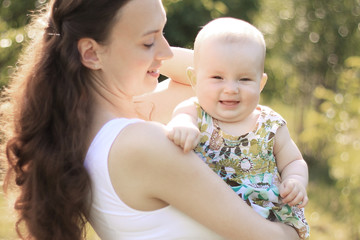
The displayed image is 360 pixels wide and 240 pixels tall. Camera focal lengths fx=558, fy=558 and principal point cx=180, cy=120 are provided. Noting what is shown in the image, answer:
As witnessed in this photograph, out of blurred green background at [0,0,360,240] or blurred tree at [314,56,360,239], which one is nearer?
blurred tree at [314,56,360,239]

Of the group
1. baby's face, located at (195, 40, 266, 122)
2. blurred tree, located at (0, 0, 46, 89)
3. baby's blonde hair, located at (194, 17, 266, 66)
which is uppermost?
baby's blonde hair, located at (194, 17, 266, 66)

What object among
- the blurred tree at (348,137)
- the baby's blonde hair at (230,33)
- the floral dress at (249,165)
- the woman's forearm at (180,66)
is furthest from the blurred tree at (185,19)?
the floral dress at (249,165)

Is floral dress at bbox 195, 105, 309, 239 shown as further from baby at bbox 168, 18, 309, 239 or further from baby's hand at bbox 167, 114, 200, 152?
baby's hand at bbox 167, 114, 200, 152

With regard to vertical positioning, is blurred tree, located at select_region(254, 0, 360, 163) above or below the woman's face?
below

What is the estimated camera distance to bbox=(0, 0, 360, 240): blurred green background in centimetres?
525

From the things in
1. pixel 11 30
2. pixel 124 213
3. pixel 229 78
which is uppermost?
pixel 229 78

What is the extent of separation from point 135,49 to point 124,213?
1.98 ft

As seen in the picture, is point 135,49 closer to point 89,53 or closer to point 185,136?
point 89,53

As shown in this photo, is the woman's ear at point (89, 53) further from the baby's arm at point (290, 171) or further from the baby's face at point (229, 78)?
the baby's arm at point (290, 171)

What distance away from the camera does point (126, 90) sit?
2170 millimetres

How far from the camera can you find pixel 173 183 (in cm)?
187

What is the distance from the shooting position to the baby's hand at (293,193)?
204 centimetres

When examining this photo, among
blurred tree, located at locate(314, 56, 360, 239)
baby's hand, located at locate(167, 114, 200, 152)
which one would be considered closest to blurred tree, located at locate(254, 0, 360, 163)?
blurred tree, located at locate(314, 56, 360, 239)

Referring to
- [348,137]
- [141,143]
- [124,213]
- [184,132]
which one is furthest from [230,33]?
[348,137]
